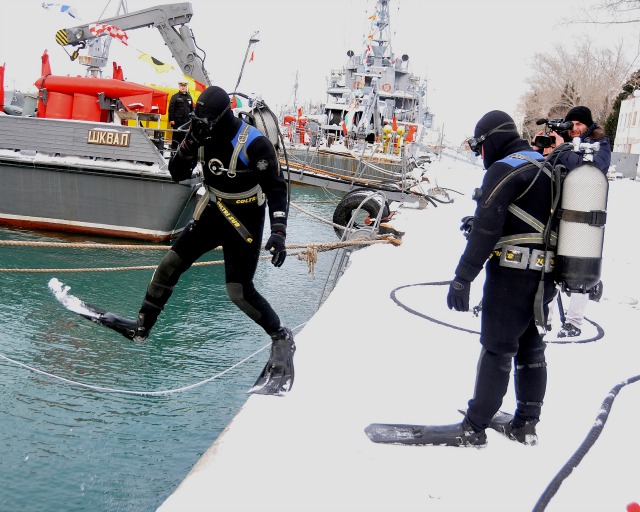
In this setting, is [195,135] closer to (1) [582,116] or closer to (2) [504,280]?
(2) [504,280]

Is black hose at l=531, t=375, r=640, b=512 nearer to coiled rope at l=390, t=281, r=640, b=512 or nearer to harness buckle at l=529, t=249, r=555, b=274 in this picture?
coiled rope at l=390, t=281, r=640, b=512

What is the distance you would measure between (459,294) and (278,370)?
1.37 m

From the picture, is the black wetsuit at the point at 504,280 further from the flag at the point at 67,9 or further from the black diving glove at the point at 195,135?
the flag at the point at 67,9

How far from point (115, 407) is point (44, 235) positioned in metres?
8.15

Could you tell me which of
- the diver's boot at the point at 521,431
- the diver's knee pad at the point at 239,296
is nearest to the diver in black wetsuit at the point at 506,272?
the diver's boot at the point at 521,431

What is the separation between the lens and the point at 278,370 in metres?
4.13

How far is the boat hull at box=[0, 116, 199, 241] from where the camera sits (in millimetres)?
12016

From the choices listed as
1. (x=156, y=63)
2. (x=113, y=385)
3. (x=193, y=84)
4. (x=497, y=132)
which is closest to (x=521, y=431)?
(x=497, y=132)

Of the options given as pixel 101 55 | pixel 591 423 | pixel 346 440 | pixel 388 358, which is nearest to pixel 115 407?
pixel 388 358

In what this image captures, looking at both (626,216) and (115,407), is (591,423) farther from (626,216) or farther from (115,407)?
(626,216)

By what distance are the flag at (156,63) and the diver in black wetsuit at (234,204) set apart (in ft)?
33.5

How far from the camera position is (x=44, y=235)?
41.4 ft

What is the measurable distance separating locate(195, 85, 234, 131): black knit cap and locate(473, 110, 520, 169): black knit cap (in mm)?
1474

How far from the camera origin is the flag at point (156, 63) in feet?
44.6
